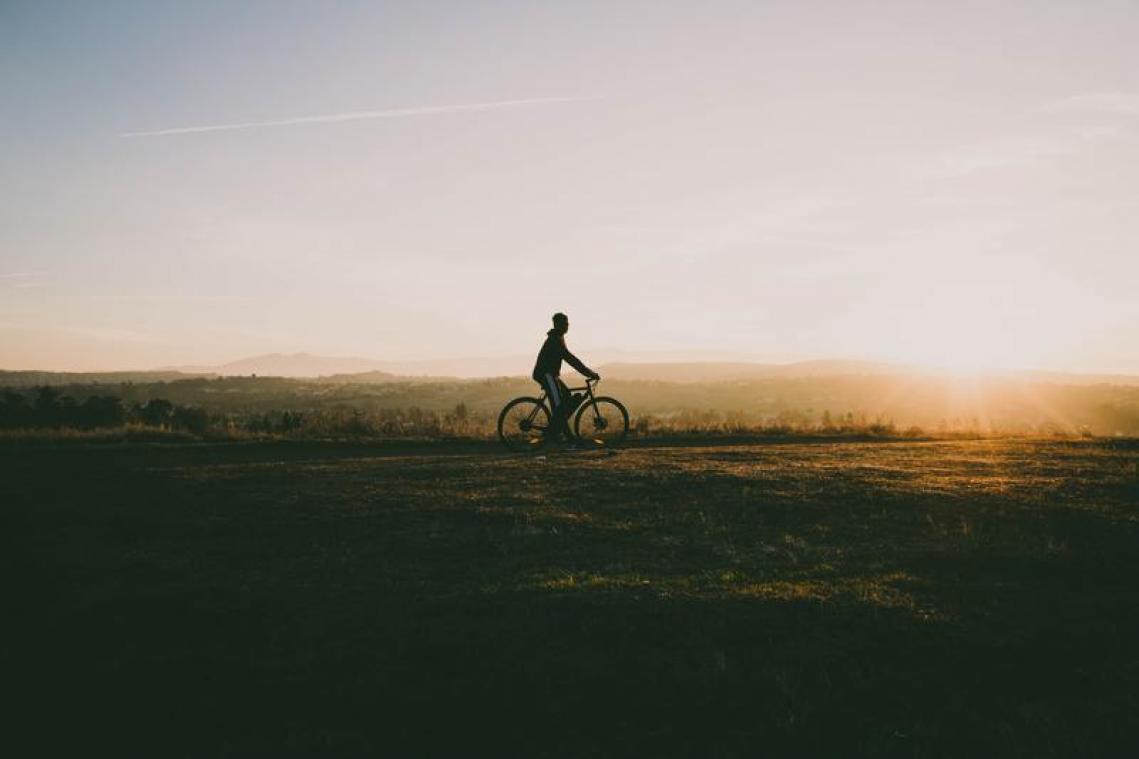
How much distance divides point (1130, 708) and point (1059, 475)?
9589 millimetres

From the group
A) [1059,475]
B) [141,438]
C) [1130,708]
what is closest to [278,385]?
[141,438]

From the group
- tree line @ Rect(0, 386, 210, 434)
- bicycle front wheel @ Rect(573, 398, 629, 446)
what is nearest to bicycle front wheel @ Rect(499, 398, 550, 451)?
bicycle front wheel @ Rect(573, 398, 629, 446)

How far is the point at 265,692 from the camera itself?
5453 millimetres

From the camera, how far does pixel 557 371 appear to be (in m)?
17.5

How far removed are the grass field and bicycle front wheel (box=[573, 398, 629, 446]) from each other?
558 cm

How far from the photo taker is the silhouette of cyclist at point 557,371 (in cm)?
1716

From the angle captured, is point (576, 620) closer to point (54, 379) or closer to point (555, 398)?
point (555, 398)

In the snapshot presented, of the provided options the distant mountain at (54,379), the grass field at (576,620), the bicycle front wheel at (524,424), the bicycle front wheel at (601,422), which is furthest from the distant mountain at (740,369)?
the grass field at (576,620)

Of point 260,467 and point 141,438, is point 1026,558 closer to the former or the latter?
point 260,467

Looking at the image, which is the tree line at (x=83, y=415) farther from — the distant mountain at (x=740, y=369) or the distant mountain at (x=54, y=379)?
the distant mountain at (x=740, y=369)

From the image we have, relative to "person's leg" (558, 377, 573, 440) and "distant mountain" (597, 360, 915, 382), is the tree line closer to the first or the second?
"person's leg" (558, 377, 573, 440)

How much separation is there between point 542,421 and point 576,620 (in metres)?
11.4

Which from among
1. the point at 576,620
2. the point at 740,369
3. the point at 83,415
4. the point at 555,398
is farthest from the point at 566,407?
the point at 740,369

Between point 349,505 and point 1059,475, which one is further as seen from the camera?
point 1059,475
